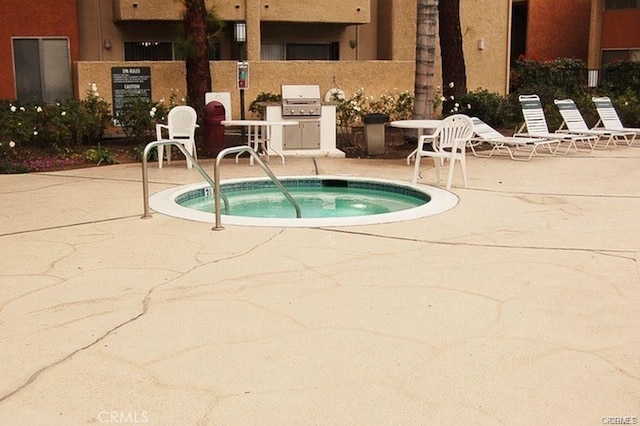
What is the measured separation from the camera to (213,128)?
1305cm

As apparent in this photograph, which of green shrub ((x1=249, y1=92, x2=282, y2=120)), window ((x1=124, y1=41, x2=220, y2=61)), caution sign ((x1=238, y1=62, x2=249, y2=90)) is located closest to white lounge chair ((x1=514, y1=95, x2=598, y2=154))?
green shrub ((x1=249, y1=92, x2=282, y2=120))

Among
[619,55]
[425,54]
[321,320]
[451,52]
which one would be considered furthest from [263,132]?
[619,55]

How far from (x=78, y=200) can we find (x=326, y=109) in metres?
5.78

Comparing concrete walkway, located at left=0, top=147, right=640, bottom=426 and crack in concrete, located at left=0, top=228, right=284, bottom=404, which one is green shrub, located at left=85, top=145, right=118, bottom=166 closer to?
concrete walkway, located at left=0, top=147, right=640, bottom=426

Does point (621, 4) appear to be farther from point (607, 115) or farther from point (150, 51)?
point (150, 51)

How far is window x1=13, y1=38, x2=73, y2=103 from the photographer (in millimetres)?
16922

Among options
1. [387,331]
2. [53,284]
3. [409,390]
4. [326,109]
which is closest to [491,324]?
[387,331]

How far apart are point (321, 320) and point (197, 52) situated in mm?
10011

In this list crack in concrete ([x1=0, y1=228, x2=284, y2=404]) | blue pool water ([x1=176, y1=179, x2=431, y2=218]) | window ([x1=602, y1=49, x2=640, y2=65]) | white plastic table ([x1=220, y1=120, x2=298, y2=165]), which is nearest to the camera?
crack in concrete ([x1=0, y1=228, x2=284, y2=404])

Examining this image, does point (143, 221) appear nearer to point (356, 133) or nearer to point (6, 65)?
point (356, 133)

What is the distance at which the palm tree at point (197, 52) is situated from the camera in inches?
528

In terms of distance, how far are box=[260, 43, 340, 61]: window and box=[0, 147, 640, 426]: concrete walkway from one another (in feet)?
41.1

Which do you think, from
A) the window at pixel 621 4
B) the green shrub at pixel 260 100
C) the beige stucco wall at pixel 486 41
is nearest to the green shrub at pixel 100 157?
the green shrub at pixel 260 100

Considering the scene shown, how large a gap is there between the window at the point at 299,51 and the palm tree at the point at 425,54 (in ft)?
24.8
